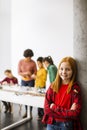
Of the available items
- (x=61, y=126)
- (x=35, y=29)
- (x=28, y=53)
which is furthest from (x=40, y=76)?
(x=61, y=126)

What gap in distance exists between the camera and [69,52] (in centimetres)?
522

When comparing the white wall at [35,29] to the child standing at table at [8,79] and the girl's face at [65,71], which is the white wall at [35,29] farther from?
the girl's face at [65,71]

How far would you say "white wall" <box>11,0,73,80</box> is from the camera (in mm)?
5258

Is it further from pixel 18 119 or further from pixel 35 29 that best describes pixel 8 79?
pixel 35 29

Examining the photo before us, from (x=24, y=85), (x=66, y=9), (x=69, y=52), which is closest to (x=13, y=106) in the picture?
(x=24, y=85)

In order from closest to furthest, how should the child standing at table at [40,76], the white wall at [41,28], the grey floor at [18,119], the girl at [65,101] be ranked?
the girl at [65,101] < the child standing at table at [40,76] < the grey floor at [18,119] < the white wall at [41,28]

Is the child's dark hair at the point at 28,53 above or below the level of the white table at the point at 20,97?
above

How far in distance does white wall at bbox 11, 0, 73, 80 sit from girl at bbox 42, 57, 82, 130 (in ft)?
10.6

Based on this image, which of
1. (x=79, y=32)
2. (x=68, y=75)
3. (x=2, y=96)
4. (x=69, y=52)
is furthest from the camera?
(x=69, y=52)

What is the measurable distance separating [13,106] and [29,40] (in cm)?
153

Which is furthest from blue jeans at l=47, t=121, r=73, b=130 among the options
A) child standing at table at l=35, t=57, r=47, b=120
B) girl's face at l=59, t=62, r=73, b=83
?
child standing at table at l=35, t=57, r=47, b=120

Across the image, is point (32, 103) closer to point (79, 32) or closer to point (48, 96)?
point (48, 96)

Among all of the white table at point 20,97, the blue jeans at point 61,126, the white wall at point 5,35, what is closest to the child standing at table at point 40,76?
the white table at point 20,97

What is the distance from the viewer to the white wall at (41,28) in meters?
5.26
